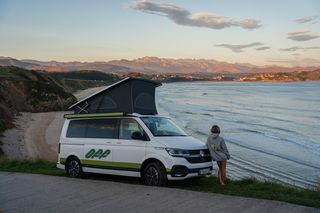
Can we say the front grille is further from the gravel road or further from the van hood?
the gravel road

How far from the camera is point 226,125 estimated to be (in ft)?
142

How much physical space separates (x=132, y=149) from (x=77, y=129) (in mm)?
2562

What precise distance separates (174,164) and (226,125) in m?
33.0

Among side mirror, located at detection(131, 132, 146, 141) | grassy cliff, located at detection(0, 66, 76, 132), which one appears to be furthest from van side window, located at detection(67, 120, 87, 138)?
grassy cliff, located at detection(0, 66, 76, 132)

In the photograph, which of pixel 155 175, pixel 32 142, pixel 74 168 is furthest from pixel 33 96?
pixel 155 175

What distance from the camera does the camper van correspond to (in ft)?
36.1

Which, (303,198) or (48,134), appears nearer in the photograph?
(303,198)

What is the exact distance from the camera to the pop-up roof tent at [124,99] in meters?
12.9

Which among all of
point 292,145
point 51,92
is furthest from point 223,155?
point 51,92

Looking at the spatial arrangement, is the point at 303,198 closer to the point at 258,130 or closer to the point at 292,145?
the point at 292,145

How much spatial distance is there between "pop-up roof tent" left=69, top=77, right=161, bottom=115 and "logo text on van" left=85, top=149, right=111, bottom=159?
123 cm

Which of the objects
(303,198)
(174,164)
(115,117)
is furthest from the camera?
(115,117)

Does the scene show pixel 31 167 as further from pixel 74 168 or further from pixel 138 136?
pixel 138 136

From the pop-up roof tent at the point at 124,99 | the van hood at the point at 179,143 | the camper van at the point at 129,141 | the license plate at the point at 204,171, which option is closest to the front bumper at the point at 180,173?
the camper van at the point at 129,141
